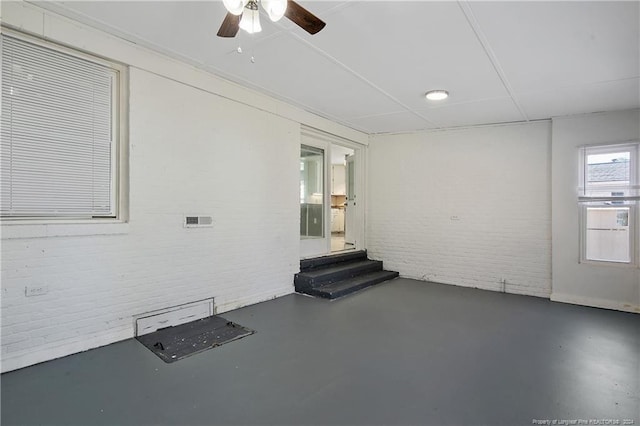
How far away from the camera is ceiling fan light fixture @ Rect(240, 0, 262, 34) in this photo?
2.07 meters

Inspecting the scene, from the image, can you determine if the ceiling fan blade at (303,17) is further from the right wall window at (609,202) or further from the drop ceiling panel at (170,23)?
the right wall window at (609,202)

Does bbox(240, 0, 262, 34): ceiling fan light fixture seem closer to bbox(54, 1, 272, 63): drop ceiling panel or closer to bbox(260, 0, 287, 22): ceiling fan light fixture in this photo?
bbox(260, 0, 287, 22): ceiling fan light fixture

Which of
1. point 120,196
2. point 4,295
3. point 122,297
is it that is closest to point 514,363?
point 122,297

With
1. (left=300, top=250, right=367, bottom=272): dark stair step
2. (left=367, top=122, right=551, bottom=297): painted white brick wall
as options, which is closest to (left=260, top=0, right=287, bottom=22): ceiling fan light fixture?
(left=300, top=250, right=367, bottom=272): dark stair step

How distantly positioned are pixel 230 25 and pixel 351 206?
492 centimetres

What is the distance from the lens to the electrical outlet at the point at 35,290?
2.62 meters

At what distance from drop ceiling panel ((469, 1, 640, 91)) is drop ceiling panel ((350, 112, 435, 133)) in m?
1.80

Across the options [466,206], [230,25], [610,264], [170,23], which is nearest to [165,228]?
[170,23]

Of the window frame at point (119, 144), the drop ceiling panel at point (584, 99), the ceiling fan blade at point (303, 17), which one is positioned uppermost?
the drop ceiling panel at point (584, 99)

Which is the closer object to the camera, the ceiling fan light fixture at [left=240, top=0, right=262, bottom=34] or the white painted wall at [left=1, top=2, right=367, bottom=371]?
the ceiling fan light fixture at [left=240, top=0, right=262, bottom=34]

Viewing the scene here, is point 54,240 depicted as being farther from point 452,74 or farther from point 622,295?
point 622,295

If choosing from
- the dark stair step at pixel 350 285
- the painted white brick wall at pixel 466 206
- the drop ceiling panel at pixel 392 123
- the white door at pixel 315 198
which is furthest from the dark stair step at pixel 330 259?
the drop ceiling panel at pixel 392 123

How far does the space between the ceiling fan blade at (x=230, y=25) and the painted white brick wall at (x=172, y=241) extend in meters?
1.48

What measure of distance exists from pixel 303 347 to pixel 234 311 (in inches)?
52.4
